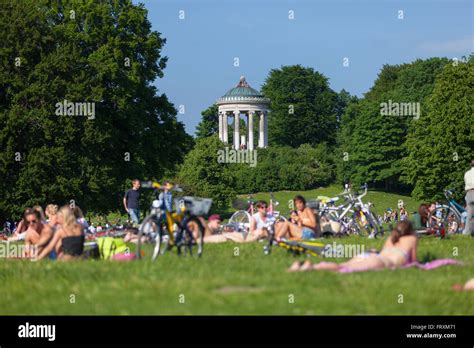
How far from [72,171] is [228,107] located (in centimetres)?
10989

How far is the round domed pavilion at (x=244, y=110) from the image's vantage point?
151750 millimetres

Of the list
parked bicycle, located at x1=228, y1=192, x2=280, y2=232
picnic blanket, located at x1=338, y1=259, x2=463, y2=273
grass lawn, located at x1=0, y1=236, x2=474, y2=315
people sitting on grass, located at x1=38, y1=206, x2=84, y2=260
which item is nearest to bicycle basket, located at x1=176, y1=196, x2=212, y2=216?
grass lawn, located at x1=0, y1=236, x2=474, y2=315

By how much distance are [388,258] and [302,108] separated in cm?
12035

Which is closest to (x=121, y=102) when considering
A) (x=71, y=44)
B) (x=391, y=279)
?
(x=71, y=44)

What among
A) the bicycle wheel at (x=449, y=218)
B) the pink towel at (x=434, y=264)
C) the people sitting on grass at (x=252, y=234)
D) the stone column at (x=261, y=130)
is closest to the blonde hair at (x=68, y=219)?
the people sitting on grass at (x=252, y=234)

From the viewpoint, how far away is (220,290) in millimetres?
13656

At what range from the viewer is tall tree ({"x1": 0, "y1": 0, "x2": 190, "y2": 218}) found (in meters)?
45.7

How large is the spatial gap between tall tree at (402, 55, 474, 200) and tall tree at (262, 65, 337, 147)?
6604cm

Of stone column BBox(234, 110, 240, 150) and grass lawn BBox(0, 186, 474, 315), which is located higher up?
stone column BBox(234, 110, 240, 150)

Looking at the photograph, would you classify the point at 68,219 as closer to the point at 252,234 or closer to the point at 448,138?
the point at 252,234

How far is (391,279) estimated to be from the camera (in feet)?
48.6

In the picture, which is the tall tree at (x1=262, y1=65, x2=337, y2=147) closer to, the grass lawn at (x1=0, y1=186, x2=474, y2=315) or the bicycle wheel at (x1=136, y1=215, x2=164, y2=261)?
the bicycle wheel at (x1=136, y1=215, x2=164, y2=261)
